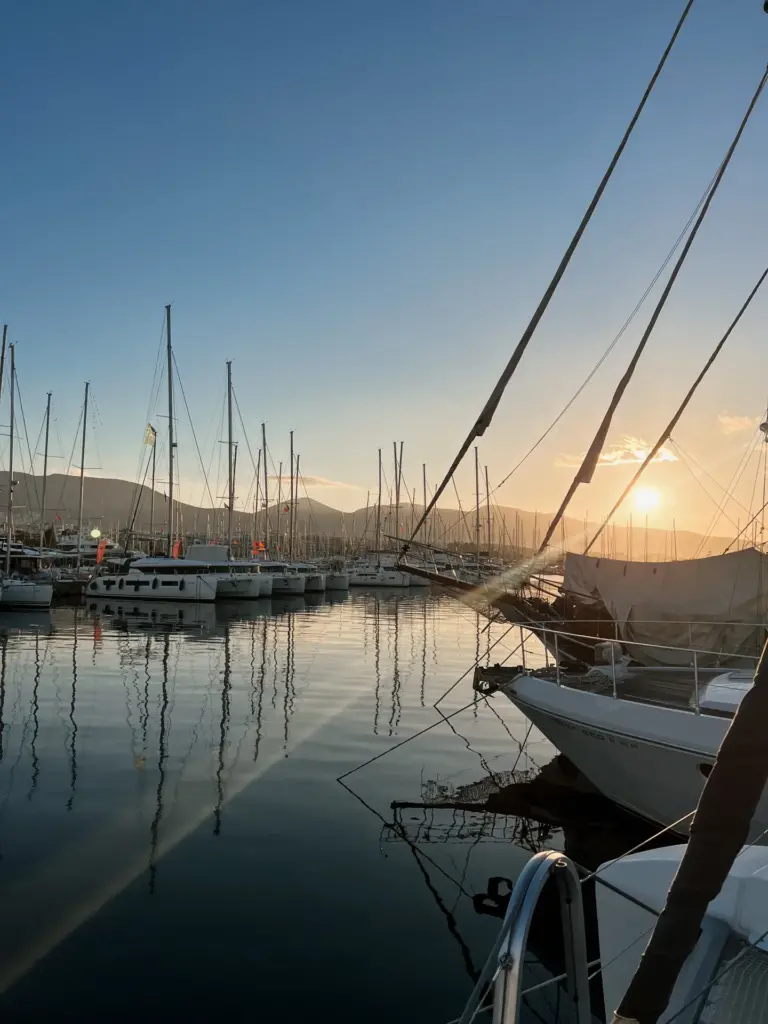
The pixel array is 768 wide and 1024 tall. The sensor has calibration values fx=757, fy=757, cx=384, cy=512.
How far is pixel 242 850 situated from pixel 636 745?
5.24m

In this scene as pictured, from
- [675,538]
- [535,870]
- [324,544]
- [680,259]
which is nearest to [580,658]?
[680,259]

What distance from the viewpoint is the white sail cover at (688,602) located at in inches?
494

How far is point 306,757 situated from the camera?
46.2ft

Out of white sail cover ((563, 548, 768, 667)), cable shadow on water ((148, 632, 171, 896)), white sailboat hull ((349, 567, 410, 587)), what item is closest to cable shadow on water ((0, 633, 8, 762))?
cable shadow on water ((148, 632, 171, 896))

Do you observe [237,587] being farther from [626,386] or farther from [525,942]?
[525,942]

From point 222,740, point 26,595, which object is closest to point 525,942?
point 222,740

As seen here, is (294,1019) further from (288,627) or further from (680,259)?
(288,627)

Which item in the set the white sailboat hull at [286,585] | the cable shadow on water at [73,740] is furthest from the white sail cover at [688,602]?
the white sailboat hull at [286,585]

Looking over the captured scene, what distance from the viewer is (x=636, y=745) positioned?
995 centimetres

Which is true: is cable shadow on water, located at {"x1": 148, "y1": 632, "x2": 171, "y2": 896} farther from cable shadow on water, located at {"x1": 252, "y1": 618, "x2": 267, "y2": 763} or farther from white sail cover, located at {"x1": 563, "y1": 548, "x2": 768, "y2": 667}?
white sail cover, located at {"x1": 563, "y1": 548, "x2": 768, "y2": 667}

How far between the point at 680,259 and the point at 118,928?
1551 centimetres

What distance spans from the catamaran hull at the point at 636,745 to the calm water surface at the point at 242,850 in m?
1.32

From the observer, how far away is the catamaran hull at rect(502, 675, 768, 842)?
9133 mm

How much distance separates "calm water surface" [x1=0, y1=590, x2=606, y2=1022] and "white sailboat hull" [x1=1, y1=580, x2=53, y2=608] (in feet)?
83.9
